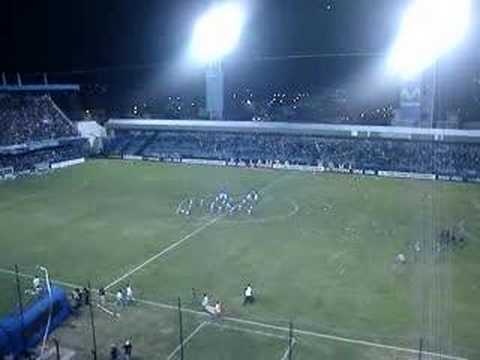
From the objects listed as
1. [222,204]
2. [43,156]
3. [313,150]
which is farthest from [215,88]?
[222,204]

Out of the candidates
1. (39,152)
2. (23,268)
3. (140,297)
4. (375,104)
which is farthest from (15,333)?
(375,104)

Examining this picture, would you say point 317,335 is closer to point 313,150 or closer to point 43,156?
point 313,150

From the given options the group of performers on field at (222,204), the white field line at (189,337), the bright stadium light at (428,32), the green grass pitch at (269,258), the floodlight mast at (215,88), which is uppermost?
the bright stadium light at (428,32)

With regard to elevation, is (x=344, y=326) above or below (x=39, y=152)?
below

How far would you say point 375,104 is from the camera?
92562mm

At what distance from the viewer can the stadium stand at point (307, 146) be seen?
5816 centimetres

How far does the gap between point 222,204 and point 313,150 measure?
2147 cm

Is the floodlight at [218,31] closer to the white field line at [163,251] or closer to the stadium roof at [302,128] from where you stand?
the stadium roof at [302,128]

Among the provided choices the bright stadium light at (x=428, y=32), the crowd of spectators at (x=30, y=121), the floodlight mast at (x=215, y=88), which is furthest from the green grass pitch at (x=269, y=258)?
the floodlight mast at (x=215, y=88)

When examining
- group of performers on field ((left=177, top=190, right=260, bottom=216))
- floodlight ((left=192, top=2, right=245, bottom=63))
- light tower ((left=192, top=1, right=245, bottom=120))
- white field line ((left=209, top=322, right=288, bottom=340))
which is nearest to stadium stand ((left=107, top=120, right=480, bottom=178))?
light tower ((left=192, top=1, right=245, bottom=120))

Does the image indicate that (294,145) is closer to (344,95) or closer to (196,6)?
(196,6)

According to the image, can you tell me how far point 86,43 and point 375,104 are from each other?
155 feet

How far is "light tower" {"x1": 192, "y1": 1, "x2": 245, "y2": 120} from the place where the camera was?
69.5 m

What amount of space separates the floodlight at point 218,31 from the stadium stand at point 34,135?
61.8 feet
